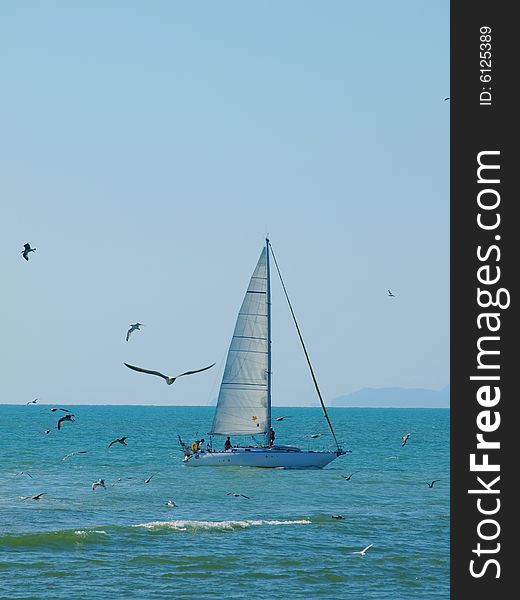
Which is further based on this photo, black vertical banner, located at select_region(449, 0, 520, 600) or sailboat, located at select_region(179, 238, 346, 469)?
sailboat, located at select_region(179, 238, 346, 469)

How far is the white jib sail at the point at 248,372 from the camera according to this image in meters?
80.4

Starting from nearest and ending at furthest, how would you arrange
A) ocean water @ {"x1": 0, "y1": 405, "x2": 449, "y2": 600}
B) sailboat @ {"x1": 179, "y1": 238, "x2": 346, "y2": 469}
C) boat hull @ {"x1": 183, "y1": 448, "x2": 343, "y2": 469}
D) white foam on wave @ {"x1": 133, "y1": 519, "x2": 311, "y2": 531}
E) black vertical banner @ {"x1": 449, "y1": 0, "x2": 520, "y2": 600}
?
1. black vertical banner @ {"x1": 449, "y1": 0, "x2": 520, "y2": 600}
2. ocean water @ {"x1": 0, "y1": 405, "x2": 449, "y2": 600}
3. white foam on wave @ {"x1": 133, "y1": 519, "x2": 311, "y2": 531}
4. boat hull @ {"x1": 183, "y1": 448, "x2": 343, "y2": 469}
5. sailboat @ {"x1": 179, "y1": 238, "x2": 346, "y2": 469}

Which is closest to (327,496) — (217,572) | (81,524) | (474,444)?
(81,524)

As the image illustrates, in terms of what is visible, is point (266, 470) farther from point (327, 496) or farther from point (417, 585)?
point (417, 585)

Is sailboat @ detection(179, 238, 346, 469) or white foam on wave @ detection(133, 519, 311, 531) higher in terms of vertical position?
sailboat @ detection(179, 238, 346, 469)

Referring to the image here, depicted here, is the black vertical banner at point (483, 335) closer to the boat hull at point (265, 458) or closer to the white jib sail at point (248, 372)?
the boat hull at point (265, 458)

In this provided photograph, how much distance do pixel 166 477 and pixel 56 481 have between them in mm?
8316

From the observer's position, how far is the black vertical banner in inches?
616

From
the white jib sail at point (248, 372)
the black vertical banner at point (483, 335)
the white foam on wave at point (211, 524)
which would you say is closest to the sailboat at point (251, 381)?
the white jib sail at point (248, 372)

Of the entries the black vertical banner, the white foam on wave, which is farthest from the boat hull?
the black vertical banner

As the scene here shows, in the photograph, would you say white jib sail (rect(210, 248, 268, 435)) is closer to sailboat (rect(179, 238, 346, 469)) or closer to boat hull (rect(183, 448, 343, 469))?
sailboat (rect(179, 238, 346, 469))

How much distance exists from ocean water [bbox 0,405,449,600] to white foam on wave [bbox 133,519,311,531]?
0.19 feet

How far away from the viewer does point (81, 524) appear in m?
51.9

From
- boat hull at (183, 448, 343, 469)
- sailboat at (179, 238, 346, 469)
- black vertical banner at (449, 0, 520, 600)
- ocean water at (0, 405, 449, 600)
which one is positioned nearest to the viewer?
black vertical banner at (449, 0, 520, 600)
